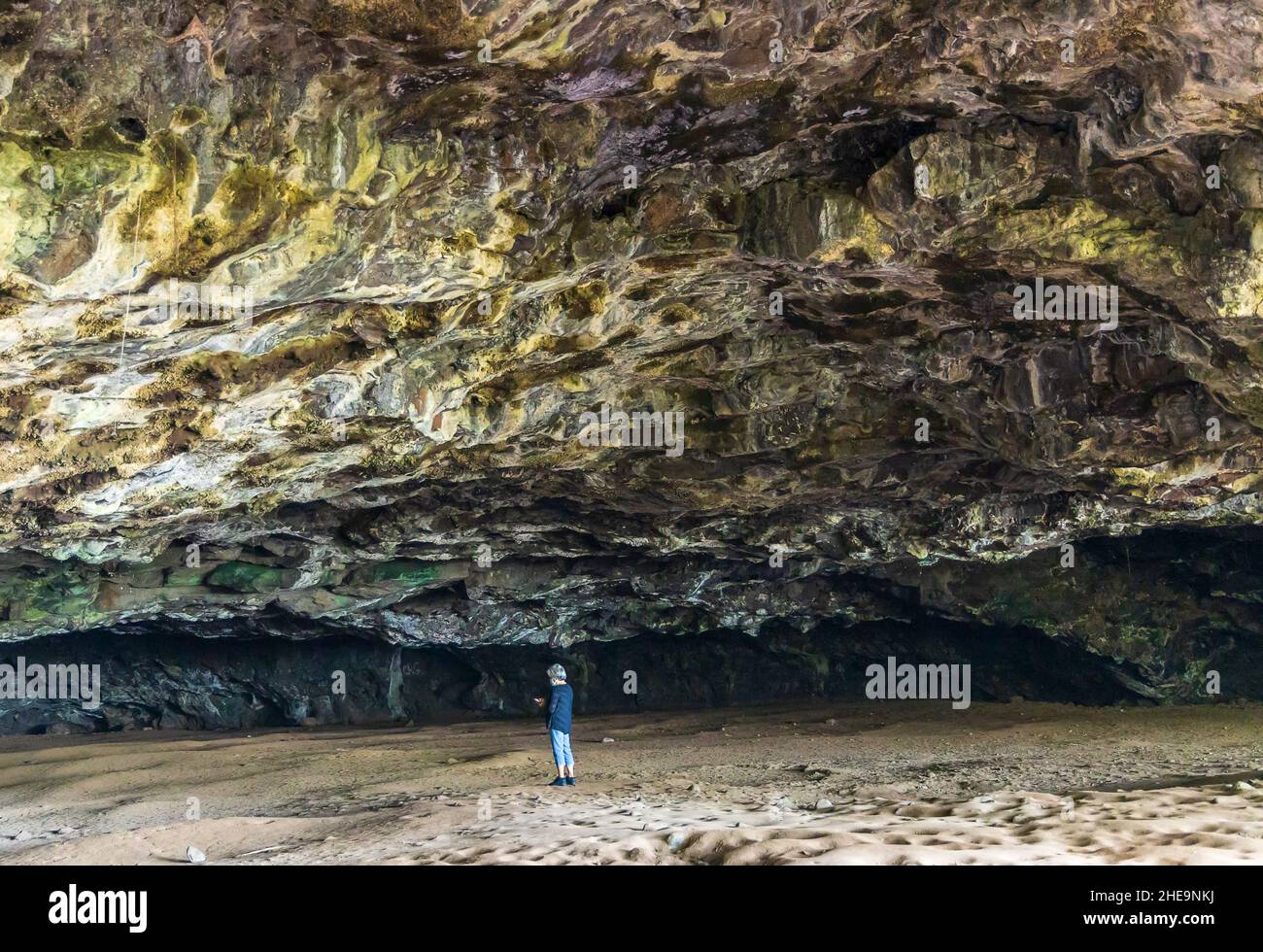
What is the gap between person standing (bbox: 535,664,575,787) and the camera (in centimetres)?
926

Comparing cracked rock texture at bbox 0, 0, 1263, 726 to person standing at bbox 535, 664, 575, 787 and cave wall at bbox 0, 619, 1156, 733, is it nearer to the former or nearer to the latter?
person standing at bbox 535, 664, 575, 787

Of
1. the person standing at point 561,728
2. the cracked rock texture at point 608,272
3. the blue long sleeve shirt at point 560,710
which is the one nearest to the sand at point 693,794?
the person standing at point 561,728

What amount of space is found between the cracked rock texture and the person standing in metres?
2.48

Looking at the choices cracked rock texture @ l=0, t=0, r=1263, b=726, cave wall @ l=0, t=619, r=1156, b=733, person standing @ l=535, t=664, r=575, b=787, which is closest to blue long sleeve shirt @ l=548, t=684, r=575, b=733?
person standing @ l=535, t=664, r=575, b=787

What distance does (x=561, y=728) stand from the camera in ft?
30.5

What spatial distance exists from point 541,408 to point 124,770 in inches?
281

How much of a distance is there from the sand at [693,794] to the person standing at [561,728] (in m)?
0.35

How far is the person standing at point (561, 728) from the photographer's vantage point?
926 cm

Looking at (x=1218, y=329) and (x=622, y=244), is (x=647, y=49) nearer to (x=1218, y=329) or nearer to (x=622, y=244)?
(x=622, y=244)

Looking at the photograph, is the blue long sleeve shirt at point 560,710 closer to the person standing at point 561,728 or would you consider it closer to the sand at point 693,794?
the person standing at point 561,728

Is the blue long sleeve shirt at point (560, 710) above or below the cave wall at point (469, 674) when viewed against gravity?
above

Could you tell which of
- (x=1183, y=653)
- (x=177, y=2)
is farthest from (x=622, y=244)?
(x=1183, y=653)

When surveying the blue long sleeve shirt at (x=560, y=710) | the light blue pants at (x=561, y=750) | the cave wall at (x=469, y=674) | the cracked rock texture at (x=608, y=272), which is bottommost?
the cave wall at (x=469, y=674)

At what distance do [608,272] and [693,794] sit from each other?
14.4 ft
